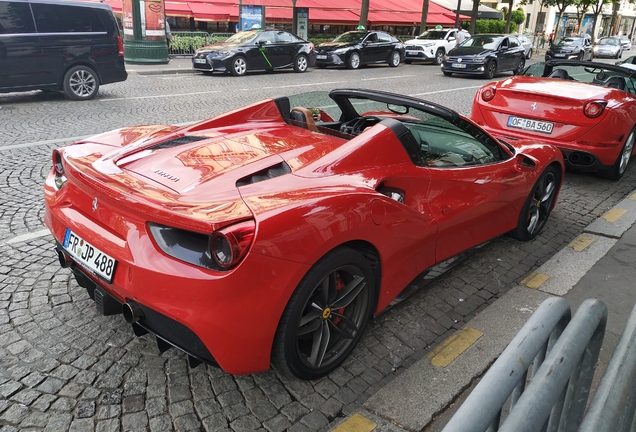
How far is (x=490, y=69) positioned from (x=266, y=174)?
1765 centimetres

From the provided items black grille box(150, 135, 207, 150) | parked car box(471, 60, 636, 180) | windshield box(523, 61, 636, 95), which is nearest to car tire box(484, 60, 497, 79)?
windshield box(523, 61, 636, 95)

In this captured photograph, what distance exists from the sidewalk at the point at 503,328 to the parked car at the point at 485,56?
45.6 ft

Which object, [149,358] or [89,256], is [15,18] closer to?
[89,256]

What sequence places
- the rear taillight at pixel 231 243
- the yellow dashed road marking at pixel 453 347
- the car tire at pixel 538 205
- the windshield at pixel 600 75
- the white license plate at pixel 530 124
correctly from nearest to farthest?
the rear taillight at pixel 231 243 → the yellow dashed road marking at pixel 453 347 → the car tire at pixel 538 205 → the white license plate at pixel 530 124 → the windshield at pixel 600 75

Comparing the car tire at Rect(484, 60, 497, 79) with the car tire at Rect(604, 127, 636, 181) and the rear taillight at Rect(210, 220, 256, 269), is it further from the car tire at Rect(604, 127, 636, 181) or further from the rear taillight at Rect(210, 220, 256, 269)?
the rear taillight at Rect(210, 220, 256, 269)

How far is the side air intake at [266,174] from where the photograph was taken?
2578 mm

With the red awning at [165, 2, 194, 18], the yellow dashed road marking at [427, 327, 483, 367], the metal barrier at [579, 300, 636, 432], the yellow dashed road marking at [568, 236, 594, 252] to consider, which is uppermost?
the red awning at [165, 2, 194, 18]

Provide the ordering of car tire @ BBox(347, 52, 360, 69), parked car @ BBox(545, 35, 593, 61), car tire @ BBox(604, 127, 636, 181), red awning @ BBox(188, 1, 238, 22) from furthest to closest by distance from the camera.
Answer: parked car @ BBox(545, 35, 593, 61), red awning @ BBox(188, 1, 238, 22), car tire @ BBox(347, 52, 360, 69), car tire @ BBox(604, 127, 636, 181)

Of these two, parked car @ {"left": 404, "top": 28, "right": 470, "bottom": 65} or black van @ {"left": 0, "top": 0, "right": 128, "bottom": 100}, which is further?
parked car @ {"left": 404, "top": 28, "right": 470, "bottom": 65}

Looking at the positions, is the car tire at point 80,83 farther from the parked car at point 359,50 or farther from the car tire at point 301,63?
the parked car at point 359,50

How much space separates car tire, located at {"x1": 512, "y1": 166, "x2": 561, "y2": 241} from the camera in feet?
14.5

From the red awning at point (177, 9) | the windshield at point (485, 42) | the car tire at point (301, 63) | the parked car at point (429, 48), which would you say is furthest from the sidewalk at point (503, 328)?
the red awning at point (177, 9)

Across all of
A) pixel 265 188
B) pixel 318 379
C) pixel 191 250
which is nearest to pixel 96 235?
pixel 191 250

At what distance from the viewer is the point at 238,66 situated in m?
16.1
